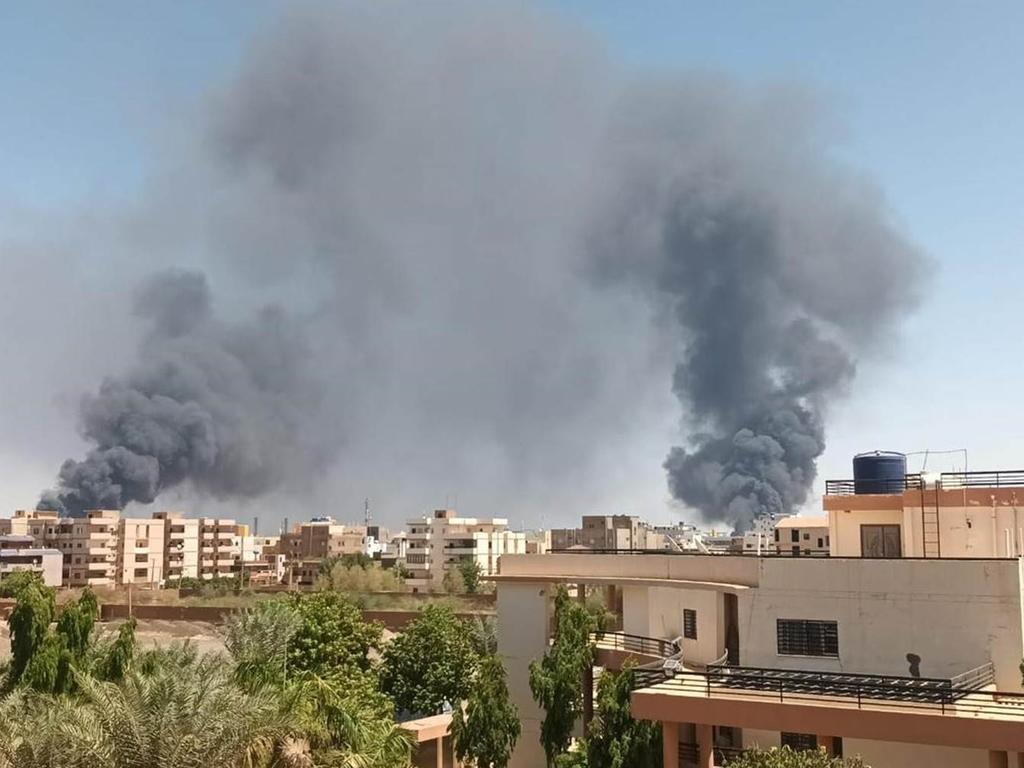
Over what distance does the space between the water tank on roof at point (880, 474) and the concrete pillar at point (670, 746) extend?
523 inches

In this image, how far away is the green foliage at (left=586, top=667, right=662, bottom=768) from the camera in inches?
959

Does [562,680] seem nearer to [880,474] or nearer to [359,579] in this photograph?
[880,474]

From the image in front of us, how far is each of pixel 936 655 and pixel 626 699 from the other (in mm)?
7268

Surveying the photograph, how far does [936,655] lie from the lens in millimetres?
23781

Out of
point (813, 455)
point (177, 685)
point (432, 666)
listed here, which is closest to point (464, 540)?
point (813, 455)

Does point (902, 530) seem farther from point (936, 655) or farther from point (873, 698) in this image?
point (873, 698)

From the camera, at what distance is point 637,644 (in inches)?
1230

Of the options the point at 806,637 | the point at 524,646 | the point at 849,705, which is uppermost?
the point at 806,637

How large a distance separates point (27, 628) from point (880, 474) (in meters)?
28.2

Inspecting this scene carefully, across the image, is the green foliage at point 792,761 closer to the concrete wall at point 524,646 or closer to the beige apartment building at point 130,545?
the concrete wall at point 524,646

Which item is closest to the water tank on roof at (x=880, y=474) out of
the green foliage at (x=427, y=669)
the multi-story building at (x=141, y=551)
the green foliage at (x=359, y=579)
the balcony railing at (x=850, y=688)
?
the balcony railing at (x=850, y=688)

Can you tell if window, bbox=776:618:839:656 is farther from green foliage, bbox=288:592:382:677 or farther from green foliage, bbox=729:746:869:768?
green foliage, bbox=288:592:382:677

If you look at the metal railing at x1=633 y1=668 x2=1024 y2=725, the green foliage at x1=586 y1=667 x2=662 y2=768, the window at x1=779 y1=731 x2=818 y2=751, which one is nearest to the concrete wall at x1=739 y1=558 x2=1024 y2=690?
the metal railing at x1=633 y1=668 x2=1024 y2=725

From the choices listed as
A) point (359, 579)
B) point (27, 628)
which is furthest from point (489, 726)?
point (359, 579)
